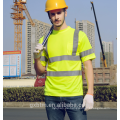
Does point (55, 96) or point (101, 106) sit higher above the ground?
point (55, 96)

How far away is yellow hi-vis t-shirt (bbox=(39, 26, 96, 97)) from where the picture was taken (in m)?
2.36

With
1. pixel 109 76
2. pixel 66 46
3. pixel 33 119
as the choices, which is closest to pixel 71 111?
pixel 66 46

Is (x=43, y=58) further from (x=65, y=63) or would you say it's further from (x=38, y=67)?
(x=65, y=63)

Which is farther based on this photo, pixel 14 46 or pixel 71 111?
pixel 14 46

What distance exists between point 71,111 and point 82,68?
0.52 m

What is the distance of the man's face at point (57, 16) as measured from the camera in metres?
2.47

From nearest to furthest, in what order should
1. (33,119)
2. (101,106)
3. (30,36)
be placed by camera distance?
(33,119) → (101,106) → (30,36)

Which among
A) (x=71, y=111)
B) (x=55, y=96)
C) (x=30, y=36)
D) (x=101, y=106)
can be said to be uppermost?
(x=30, y=36)

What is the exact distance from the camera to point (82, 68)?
2615 mm

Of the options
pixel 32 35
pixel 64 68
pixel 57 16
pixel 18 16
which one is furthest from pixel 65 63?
pixel 32 35

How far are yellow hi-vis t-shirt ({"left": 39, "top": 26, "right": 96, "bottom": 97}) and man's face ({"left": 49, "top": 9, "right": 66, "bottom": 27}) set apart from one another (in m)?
0.09

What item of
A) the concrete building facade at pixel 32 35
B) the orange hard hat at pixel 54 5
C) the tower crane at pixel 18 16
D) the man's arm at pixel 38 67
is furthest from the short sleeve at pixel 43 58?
the concrete building facade at pixel 32 35

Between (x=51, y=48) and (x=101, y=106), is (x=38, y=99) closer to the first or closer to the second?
(x=101, y=106)

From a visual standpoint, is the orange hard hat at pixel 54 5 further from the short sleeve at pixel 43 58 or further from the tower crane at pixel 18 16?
the tower crane at pixel 18 16
